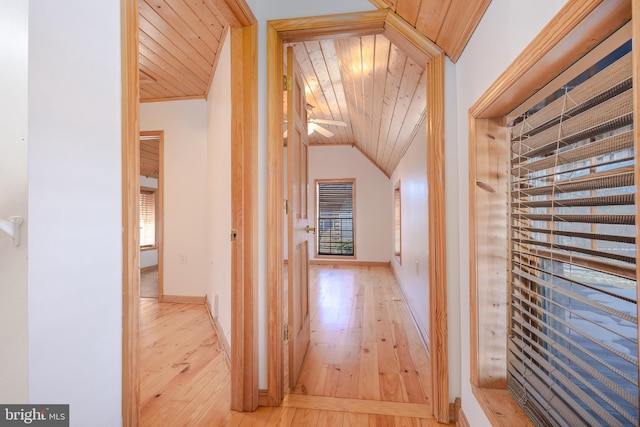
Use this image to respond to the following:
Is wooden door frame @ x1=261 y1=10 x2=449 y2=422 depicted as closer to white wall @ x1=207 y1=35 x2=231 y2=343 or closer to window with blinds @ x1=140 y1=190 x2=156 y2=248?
white wall @ x1=207 y1=35 x2=231 y2=343

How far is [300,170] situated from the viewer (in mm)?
2178

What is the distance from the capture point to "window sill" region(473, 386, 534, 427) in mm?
991

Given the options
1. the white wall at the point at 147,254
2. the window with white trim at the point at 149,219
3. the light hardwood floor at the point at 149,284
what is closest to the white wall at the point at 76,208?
the light hardwood floor at the point at 149,284

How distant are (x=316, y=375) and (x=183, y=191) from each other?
8.42 feet

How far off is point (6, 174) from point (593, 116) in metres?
1.21

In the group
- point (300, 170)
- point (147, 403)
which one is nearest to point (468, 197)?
point (300, 170)

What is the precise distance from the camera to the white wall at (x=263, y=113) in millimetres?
1626

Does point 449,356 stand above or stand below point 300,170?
below

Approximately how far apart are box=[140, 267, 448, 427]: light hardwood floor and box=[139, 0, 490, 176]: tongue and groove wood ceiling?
1.83 m

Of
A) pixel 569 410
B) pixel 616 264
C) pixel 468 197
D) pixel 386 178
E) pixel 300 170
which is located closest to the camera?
pixel 616 264

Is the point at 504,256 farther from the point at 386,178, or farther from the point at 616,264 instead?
the point at 386,178

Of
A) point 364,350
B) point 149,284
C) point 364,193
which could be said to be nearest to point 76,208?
point 364,350

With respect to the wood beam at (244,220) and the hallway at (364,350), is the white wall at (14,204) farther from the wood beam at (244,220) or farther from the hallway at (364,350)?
the hallway at (364,350)

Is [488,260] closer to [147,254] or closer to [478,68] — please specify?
[478,68]
